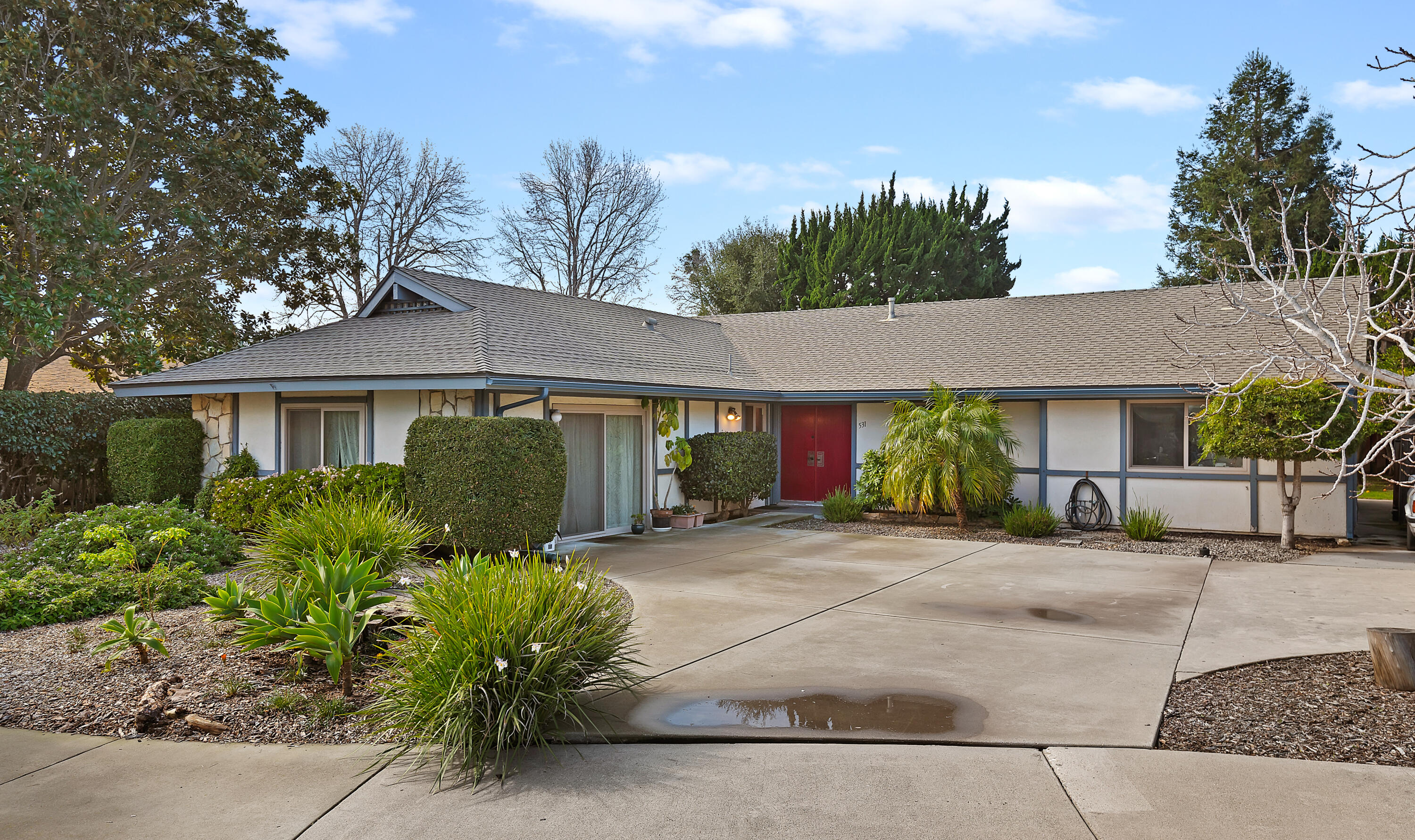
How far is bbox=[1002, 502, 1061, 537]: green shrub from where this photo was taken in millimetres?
13625

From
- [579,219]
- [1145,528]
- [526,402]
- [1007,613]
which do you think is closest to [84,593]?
[526,402]

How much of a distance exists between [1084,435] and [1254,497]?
265 cm

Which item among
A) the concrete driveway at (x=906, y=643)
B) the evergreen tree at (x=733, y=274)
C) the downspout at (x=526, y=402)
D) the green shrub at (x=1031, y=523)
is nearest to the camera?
the concrete driveway at (x=906, y=643)

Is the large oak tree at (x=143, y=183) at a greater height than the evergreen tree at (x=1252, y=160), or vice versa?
the evergreen tree at (x=1252, y=160)

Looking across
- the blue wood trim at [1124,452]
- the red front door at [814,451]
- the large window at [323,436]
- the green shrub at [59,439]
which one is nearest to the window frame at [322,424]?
the large window at [323,436]

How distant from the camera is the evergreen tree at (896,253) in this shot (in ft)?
110

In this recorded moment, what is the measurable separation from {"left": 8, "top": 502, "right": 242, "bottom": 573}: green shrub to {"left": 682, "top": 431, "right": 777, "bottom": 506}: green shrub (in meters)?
7.33

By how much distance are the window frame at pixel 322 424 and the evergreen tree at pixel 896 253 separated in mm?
23083

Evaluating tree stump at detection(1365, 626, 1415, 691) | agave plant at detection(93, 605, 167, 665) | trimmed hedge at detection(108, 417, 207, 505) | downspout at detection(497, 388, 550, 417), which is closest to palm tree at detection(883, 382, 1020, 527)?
downspout at detection(497, 388, 550, 417)

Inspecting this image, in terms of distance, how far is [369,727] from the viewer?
500cm

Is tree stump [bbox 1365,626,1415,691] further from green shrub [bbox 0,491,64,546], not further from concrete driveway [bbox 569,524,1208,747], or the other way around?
green shrub [bbox 0,491,64,546]

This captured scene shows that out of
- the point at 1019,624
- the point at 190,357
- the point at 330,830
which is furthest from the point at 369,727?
the point at 190,357

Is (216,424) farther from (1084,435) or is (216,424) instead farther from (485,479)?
(1084,435)

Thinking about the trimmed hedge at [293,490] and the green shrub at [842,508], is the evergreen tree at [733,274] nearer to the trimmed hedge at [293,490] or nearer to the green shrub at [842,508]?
the green shrub at [842,508]
